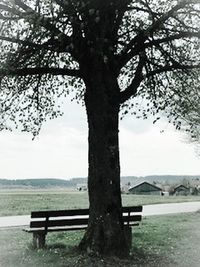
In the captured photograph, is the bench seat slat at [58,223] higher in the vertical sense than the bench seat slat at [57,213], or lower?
lower

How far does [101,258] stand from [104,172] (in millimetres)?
1907

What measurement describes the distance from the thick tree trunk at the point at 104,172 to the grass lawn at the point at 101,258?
1.59ft

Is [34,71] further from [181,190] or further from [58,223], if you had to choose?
[181,190]

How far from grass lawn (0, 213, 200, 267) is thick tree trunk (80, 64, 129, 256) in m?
0.48

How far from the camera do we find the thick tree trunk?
11.8 meters

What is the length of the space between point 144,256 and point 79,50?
492 centimetres

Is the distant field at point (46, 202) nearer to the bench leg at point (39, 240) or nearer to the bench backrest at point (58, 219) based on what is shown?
the bench backrest at point (58, 219)

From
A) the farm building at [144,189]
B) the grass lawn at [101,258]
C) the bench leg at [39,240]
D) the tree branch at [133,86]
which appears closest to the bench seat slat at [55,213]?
the bench leg at [39,240]

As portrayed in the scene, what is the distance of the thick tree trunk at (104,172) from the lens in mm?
11844

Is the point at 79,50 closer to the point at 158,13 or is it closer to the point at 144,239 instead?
the point at 158,13

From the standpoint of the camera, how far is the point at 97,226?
39.0 ft

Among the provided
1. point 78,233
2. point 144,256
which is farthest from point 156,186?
point 144,256

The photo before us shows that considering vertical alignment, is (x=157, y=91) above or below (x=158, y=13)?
below

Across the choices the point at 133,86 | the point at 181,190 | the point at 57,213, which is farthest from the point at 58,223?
the point at 181,190
